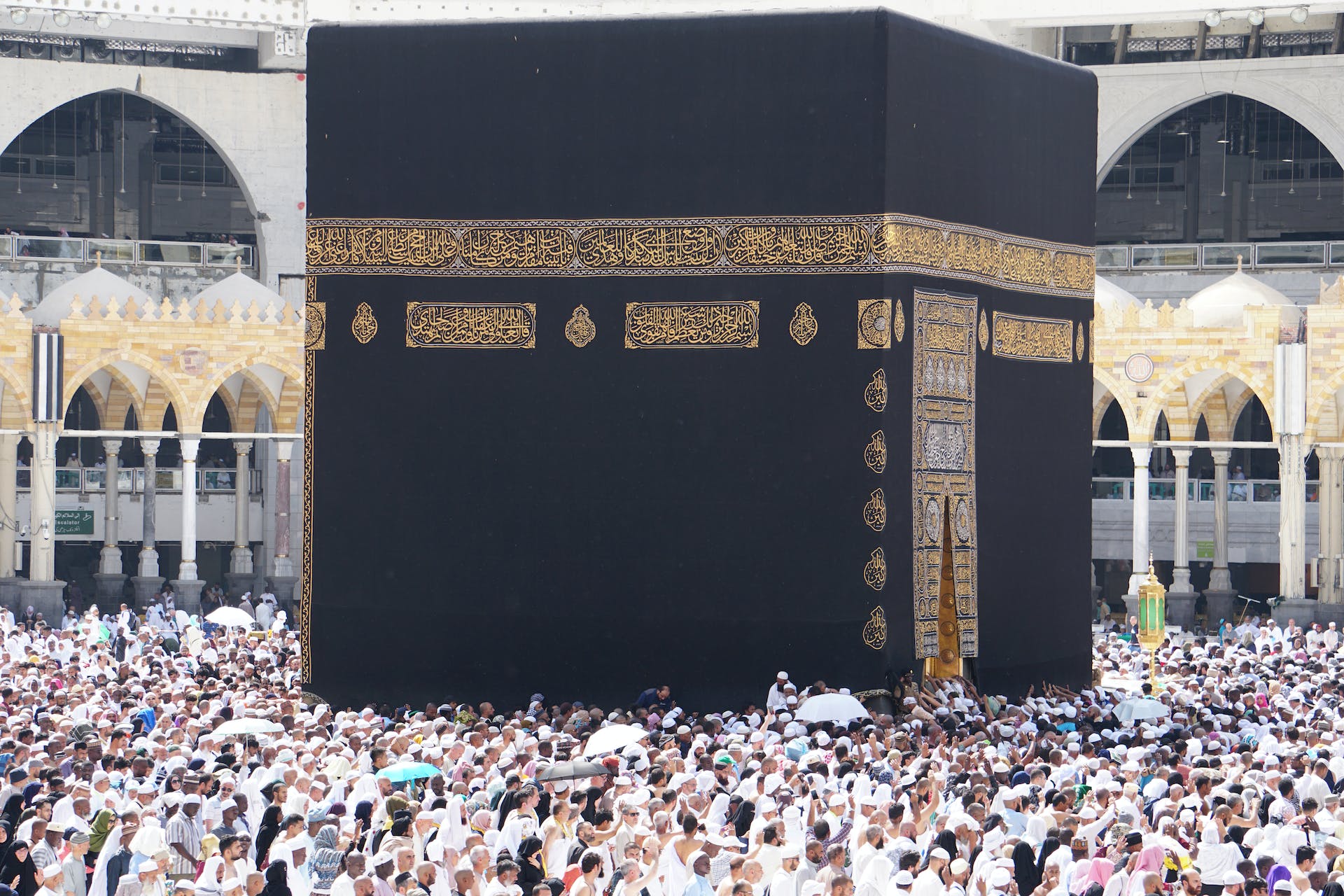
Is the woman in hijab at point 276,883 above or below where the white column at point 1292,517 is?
below

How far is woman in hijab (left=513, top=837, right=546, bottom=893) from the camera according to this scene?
22.8 feet

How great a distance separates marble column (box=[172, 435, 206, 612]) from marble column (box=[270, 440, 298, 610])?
43.2 inches

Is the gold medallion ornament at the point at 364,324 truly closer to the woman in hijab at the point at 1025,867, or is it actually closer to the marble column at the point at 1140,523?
the woman in hijab at the point at 1025,867

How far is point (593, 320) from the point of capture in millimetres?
12625

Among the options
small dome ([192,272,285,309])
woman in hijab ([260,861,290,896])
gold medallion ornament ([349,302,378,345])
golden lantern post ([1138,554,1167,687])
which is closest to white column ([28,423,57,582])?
small dome ([192,272,285,309])

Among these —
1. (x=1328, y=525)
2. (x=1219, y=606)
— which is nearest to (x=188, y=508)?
(x=1219, y=606)

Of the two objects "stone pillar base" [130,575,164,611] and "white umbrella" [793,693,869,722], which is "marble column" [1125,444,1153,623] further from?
"stone pillar base" [130,575,164,611]

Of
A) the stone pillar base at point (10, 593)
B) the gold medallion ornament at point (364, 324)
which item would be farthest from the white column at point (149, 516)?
the gold medallion ornament at point (364, 324)

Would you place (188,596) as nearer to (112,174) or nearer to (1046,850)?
(112,174)

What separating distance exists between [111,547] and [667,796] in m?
16.2

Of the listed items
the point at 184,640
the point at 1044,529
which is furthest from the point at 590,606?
the point at 184,640

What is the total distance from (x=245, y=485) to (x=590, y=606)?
11109 millimetres

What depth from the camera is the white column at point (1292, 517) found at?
63.8 ft

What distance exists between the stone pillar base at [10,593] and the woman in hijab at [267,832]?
44.7ft
